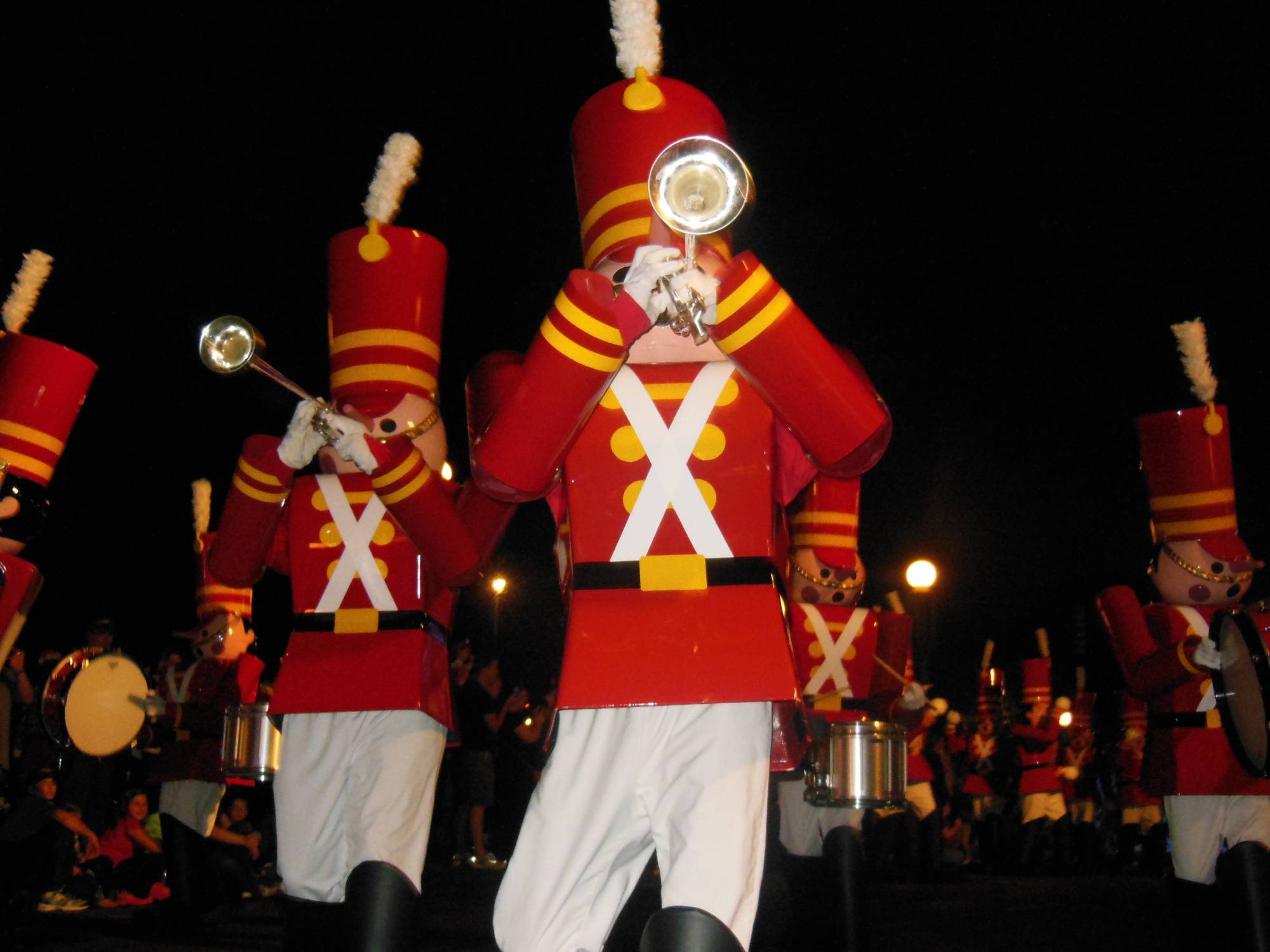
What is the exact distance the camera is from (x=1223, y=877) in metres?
4.77

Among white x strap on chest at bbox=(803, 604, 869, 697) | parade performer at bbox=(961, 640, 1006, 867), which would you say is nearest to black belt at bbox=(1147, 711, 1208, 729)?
white x strap on chest at bbox=(803, 604, 869, 697)

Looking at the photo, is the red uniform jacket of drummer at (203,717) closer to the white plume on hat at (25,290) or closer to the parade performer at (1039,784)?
the white plume on hat at (25,290)

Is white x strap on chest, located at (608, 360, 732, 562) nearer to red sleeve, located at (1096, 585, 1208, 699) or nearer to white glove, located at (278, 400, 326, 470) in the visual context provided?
white glove, located at (278, 400, 326, 470)

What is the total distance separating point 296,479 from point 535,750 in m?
7.24

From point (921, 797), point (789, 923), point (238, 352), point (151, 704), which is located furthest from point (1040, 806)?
point (238, 352)

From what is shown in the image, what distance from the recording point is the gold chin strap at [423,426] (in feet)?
14.2

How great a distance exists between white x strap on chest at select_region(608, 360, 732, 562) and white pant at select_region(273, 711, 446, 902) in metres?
1.46

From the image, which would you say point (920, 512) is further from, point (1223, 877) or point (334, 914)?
point (334, 914)

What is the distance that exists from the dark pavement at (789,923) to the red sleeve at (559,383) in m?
2.62

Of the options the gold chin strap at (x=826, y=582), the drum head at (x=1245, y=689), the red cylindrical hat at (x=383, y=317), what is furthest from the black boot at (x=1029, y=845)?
the red cylindrical hat at (x=383, y=317)

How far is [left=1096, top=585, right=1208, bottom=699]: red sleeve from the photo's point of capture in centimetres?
510

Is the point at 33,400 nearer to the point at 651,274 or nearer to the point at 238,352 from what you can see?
the point at 238,352

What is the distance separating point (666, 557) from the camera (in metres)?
2.82

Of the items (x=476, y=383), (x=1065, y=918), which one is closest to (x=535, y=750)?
(x=1065, y=918)
